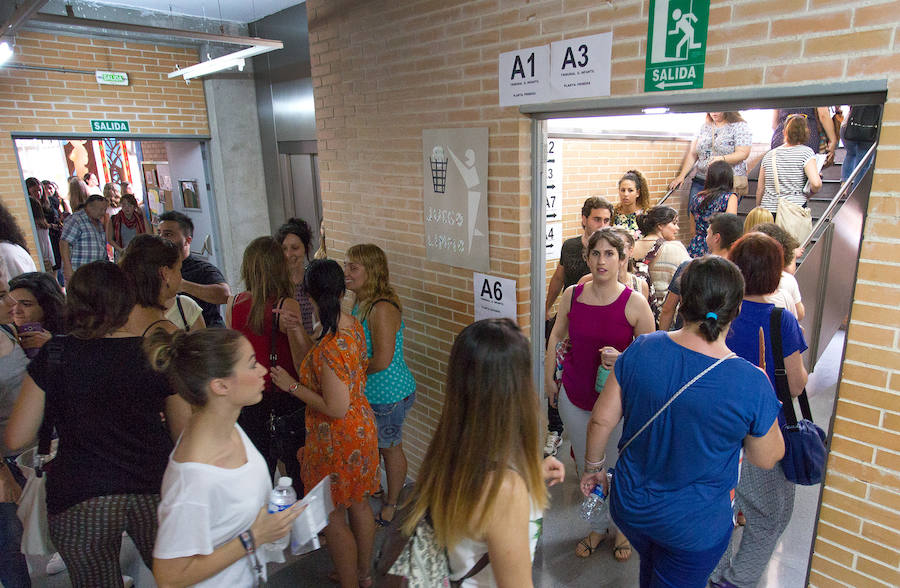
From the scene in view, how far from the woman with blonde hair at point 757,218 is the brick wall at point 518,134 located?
1671mm

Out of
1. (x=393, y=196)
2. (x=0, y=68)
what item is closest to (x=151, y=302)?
(x=393, y=196)

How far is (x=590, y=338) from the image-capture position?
3.05 metres

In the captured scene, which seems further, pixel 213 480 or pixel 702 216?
pixel 702 216

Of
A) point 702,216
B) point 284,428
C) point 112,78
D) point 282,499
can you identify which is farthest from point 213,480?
point 112,78

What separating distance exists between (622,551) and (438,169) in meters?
2.65

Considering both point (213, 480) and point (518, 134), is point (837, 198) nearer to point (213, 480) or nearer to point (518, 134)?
point (518, 134)

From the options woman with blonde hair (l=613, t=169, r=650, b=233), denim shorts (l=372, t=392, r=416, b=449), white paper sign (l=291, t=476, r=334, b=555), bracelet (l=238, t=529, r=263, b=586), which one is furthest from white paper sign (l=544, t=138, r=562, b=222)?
bracelet (l=238, t=529, r=263, b=586)

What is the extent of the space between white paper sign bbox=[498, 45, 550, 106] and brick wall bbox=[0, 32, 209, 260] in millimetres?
Answer: 6007

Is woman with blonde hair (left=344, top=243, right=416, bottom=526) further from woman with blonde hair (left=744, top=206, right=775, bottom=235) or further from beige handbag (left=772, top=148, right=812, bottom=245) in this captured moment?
beige handbag (left=772, top=148, right=812, bottom=245)

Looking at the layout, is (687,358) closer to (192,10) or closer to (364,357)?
(364,357)

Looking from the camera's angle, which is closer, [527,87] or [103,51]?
[527,87]

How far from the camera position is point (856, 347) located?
199 cm

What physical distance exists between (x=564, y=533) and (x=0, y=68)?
790 centimetres

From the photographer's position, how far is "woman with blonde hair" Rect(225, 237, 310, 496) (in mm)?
2924
